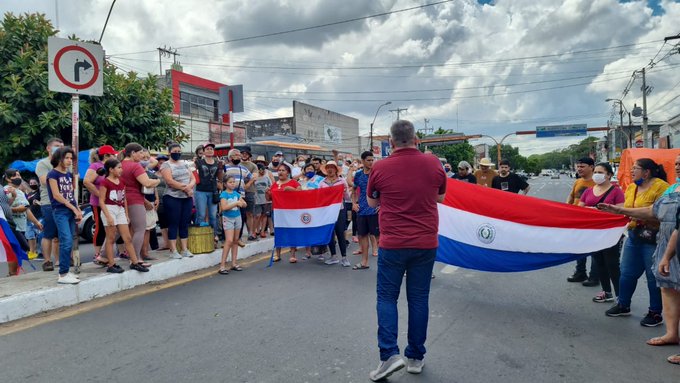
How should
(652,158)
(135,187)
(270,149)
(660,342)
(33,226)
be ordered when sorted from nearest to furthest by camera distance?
(660,342) < (135,187) < (652,158) < (33,226) < (270,149)

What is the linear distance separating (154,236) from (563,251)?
274 inches

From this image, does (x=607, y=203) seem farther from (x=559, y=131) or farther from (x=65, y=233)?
(x=559, y=131)

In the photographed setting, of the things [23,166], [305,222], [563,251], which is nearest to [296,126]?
[23,166]

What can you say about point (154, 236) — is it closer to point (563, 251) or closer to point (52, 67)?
point (52, 67)

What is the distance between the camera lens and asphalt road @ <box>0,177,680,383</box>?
3.46 metres

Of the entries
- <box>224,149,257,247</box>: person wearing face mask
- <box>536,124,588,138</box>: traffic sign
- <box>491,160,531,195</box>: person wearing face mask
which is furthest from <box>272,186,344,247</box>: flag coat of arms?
<box>536,124,588,138</box>: traffic sign

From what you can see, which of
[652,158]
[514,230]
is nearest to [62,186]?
[514,230]

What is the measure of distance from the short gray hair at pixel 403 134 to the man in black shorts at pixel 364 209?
371cm

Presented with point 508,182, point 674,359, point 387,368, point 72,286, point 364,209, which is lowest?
point 674,359

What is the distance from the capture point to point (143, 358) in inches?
147

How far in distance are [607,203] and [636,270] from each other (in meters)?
1.02

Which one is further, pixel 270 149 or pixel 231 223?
pixel 270 149

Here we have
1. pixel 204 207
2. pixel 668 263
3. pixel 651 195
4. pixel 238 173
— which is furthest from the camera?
pixel 238 173

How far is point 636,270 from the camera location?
4543 millimetres
